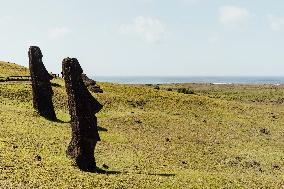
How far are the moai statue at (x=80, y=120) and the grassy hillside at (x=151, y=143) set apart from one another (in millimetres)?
1192

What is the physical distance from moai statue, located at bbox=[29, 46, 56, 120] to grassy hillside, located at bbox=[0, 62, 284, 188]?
4.87 feet

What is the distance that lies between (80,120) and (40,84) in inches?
876

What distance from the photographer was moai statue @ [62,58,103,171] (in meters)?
32.2

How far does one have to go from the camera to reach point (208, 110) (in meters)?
75.9

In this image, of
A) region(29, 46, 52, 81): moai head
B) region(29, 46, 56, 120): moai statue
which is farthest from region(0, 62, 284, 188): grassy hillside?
region(29, 46, 52, 81): moai head

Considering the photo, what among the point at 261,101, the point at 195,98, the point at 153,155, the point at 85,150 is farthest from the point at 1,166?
the point at 261,101

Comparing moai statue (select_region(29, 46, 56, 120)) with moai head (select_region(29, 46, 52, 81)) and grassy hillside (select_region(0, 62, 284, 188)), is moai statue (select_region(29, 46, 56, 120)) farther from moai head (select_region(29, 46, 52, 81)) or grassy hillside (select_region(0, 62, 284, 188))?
grassy hillside (select_region(0, 62, 284, 188))

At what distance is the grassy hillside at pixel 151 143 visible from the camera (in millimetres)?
29875

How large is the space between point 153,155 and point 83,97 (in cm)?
1221

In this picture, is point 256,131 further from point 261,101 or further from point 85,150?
point 261,101

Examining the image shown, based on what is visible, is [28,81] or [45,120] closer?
[45,120]

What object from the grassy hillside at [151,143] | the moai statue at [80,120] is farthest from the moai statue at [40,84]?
the moai statue at [80,120]

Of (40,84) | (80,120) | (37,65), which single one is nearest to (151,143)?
(40,84)

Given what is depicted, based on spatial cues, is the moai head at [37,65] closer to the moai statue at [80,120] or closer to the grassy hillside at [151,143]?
the grassy hillside at [151,143]
